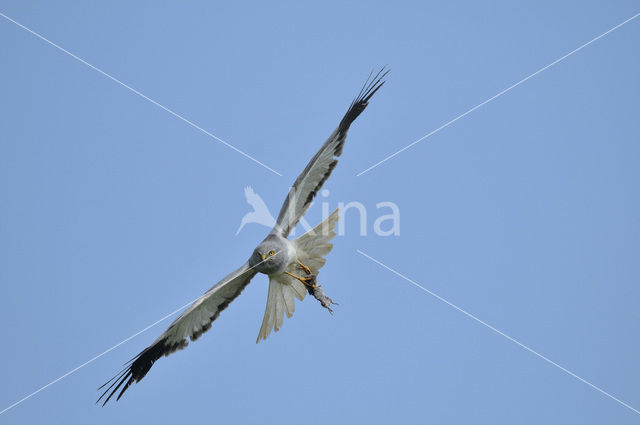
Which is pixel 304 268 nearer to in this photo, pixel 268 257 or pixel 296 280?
pixel 296 280

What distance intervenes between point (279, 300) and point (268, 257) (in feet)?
Result: 2.64

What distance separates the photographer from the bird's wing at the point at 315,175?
11133 mm

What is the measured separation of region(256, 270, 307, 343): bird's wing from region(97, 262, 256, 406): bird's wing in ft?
1.32

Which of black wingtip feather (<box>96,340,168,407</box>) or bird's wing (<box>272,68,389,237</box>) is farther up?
bird's wing (<box>272,68,389,237</box>)

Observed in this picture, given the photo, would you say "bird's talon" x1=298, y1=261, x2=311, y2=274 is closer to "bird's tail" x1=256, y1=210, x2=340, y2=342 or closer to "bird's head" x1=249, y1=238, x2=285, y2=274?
"bird's tail" x1=256, y1=210, x2=340, y2=342

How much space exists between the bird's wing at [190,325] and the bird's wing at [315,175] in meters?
0.89

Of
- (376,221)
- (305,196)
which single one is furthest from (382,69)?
(376,221)

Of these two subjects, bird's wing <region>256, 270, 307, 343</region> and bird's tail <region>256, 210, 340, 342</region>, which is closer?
bird's tail <region>256, 210, 340, 342</region>

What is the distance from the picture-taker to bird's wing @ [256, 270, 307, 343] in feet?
36.4

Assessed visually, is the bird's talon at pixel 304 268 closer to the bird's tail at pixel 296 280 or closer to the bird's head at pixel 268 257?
the bird's tail at pixel 296 280

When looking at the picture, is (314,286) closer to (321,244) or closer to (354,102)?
(321,244)

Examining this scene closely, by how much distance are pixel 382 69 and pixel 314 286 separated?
3.09 metres

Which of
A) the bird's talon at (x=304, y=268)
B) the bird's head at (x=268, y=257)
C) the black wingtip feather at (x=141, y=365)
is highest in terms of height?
the bird's talon at (x=304, y=268)

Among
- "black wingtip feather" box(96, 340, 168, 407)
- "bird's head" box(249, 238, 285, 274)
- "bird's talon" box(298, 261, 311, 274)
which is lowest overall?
"black wingtip feather" box(96, 340, 168, 407)
